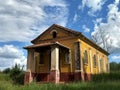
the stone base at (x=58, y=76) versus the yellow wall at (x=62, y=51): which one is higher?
the yellow wall at (x=62, y=51)

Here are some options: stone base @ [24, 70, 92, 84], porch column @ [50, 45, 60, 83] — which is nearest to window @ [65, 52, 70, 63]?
stone base @ [24, 70, 92, 84]

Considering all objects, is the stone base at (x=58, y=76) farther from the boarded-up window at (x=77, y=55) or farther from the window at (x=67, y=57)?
the window at (x=67, y=57)

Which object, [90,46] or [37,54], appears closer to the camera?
[37,54]

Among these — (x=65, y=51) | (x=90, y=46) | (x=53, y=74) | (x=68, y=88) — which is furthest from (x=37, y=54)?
(x=68, y=88)

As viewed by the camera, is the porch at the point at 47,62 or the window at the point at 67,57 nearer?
the porch at the point at 47,62

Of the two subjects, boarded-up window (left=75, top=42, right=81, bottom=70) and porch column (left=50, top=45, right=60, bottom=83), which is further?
boarded-up window (left=75, top=42, right=81, bottom=70)

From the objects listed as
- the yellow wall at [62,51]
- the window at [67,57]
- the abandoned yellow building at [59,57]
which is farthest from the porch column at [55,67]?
the window at [67,57]

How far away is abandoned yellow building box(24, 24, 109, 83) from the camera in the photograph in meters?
24.0

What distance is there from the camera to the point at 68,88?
1114cm

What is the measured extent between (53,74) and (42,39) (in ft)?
24.9

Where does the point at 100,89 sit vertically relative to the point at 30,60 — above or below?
below

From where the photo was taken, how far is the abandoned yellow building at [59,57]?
78.7 feet

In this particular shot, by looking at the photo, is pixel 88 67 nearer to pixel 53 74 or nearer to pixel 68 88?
pixel 53 74

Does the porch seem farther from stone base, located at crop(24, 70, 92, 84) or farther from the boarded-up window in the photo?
the boarded-up window
